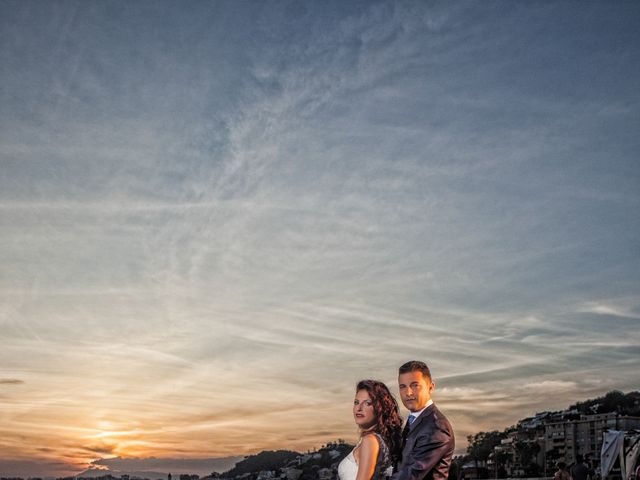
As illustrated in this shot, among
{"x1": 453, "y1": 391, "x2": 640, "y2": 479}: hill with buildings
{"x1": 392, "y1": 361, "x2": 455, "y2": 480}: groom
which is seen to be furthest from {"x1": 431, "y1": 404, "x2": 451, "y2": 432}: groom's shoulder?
{"x1": 453, "y1": 391, "x2": 640, "y2": 479}: hill with buildings

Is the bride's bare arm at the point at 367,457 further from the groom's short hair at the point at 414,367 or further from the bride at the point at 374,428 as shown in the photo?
the groom's short hair at the point at 414,367

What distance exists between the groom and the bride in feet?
0.48

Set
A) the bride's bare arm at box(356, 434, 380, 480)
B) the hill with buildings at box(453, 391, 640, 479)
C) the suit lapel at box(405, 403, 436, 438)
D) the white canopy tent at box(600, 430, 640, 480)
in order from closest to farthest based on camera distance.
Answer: the bride's bare arm at box(356, 434, 380, 480), the suit lapel at box(405, 403, 436, 438), the white canopy tent at box(600, 430, 640, 480), the hill with buildings at box(453, 391, 640, 479)

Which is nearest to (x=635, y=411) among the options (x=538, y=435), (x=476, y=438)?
(x=538, y=435)

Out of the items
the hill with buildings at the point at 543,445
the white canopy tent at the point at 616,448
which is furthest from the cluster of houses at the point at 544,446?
the white canopy tent at the point at 616,448

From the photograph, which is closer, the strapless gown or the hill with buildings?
the strapless gown

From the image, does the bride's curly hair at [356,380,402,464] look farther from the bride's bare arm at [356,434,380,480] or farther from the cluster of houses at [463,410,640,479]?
the cluster of houses at [463,410,640,479]

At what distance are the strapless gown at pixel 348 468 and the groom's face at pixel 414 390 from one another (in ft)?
2.07

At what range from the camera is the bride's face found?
5711 millimetres

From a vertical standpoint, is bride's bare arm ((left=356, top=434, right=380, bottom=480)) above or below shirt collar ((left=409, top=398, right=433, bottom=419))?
below

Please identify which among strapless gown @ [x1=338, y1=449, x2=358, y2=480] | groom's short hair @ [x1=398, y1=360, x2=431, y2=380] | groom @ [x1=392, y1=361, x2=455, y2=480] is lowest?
strapless gown @ [x1=338, y1=449, x2=358, y2=480]

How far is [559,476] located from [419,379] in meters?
15.1

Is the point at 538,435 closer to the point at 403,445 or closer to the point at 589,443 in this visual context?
the point at 589,443

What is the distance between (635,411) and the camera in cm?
14888
